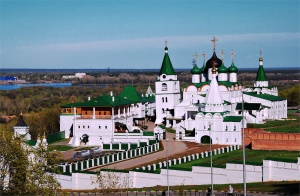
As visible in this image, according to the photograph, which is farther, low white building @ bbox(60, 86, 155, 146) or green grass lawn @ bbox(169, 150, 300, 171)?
low white building @ bbox(60, 86, 155, 146)

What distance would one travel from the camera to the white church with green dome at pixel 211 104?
169 ft

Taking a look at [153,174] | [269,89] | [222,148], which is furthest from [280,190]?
[269,89]

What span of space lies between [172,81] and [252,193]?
3411cm

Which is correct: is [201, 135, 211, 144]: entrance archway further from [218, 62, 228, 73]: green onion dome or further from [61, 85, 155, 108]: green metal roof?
[218, 62, 228, 73]: green onion dome

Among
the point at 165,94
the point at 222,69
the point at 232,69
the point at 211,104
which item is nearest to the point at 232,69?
the point at 232,69

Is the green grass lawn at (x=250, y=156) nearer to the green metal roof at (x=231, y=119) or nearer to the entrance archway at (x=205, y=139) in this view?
the green metal roof at (x=231, y=119)

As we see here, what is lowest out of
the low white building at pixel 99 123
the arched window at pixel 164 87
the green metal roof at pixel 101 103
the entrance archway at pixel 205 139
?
the entrance archway at pixel 205 139

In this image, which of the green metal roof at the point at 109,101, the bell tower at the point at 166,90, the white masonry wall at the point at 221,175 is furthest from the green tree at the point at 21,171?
the bell tower at the point at 166,90

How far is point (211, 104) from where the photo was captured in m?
52.1

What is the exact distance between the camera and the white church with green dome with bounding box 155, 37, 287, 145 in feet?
169

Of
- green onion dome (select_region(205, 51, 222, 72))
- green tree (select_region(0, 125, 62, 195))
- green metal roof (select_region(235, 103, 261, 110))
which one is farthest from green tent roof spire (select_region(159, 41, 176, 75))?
green tree (select_region(0, 125, 62, 195))

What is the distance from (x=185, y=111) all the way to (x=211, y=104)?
652 cm

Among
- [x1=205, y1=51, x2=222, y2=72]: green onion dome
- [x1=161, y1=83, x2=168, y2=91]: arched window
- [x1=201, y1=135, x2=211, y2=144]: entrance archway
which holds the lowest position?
[x1=201, y1=135, x2=211, y2=144]: entrance archway

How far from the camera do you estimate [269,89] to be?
240ft
